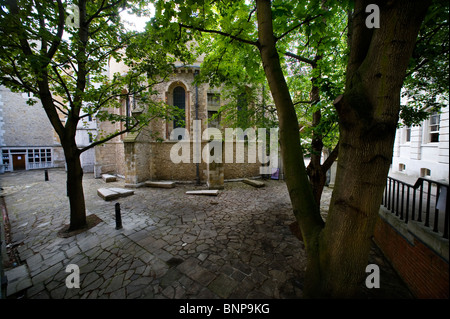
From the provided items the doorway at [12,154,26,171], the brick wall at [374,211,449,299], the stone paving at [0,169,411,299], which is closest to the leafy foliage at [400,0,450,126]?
the brick wall at [374,211,449,299]

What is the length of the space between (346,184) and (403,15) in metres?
1.67

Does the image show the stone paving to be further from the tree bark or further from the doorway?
the doorway

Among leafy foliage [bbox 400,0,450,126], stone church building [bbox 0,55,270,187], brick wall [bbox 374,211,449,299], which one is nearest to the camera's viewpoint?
leafy foliage [bbox 400,0,450,126]

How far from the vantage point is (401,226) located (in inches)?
121

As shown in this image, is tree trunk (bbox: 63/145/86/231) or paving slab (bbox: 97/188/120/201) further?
paving slab (bbox: 97/188/120/201)

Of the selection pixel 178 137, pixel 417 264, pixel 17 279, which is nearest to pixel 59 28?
pixel 17 279

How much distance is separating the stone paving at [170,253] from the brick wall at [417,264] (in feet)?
0.75

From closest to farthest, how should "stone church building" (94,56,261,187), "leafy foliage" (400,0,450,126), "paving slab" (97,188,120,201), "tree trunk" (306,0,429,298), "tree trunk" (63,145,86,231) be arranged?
"tree trunk" (306,0,429,298)
"leafy foliage" (400,0,450,126)
"tree trunk" (63,145,86,231)
"paving slab" (97,188,120,201)
"stone church building" (94,56,261,187)

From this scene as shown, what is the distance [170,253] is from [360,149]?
4.28 meters

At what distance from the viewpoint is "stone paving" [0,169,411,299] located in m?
2.91

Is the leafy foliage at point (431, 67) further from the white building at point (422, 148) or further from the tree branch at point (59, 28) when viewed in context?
the tree branch at point (59, 28)

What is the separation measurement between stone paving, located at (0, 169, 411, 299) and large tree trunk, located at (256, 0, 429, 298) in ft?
4.17
